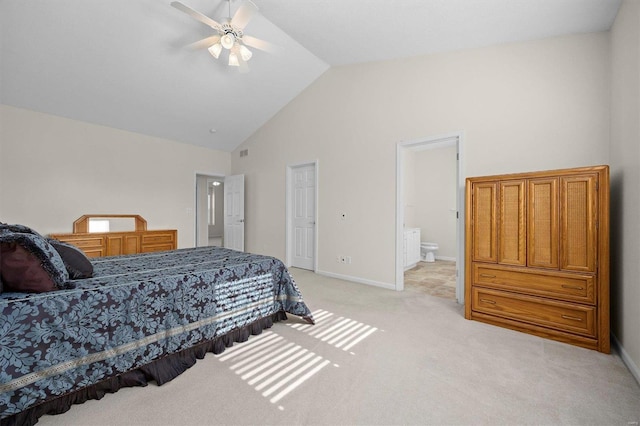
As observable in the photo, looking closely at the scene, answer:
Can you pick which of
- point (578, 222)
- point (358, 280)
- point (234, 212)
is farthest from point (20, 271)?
point (234, 212)

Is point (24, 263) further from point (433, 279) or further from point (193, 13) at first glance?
point (433, 279)

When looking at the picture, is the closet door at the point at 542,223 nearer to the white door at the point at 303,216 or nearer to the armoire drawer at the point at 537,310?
the armoire drawer at the point at 537,310

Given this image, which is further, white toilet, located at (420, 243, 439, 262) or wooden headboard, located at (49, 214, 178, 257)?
white toilet, located at (420, 243, 439, 262)

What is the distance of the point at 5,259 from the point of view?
144 centimetres

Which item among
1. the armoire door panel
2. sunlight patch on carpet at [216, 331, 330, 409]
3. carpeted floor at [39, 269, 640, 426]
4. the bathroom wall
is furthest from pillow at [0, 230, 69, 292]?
the bathroom wall

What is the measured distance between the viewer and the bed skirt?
139 cm

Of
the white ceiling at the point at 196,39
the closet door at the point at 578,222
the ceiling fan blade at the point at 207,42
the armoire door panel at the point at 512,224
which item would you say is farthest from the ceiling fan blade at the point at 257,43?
the closet door at the point at 578,222

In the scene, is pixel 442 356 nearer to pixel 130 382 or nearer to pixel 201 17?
pixel 130 382

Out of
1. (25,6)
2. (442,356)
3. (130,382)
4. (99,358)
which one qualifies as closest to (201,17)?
(25,6)

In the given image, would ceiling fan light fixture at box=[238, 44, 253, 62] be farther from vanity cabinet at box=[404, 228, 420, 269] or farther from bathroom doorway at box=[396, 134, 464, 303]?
vanity cabinet at box=[404, 228, 420, 269]

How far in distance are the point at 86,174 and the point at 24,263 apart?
13.2 feet

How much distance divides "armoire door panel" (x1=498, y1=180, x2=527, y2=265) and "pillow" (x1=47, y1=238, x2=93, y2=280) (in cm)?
341

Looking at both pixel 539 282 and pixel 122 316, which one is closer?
pixel 122 316

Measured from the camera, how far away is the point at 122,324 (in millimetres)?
1662
